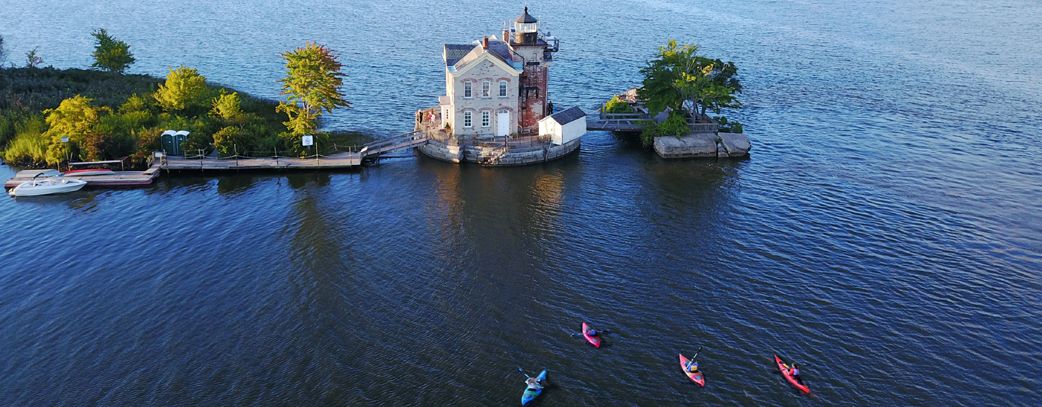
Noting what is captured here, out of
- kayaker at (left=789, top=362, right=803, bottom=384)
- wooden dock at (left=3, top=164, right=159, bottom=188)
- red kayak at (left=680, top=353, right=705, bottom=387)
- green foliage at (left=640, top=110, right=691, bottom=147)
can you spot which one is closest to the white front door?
green foliage at (left=640, top=110, right=691, bottom=147)

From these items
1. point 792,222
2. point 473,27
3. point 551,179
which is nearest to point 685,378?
point 792,222

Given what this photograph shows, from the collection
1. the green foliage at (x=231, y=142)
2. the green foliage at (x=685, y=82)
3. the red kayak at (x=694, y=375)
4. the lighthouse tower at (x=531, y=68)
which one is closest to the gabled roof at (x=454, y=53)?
the lighthouse tower at (x=531, y=68)

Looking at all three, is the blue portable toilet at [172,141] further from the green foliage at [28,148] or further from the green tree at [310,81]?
the green foliage at [28,148]

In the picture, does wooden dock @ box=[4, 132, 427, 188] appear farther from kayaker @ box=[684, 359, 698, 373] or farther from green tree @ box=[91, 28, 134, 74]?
kayaker @ box=[684, 359, 698, 373]

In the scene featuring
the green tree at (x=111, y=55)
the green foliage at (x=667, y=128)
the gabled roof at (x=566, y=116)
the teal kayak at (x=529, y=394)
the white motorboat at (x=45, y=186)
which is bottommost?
the teal kayak at (x=529, y=394)

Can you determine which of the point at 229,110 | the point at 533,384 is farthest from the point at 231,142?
the point at 533,384

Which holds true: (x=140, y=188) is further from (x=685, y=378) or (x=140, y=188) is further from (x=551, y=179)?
(x=685, y=378)
